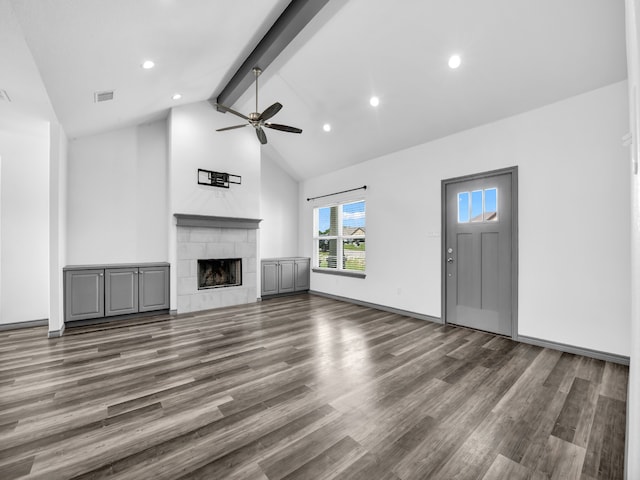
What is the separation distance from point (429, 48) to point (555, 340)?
363 centimetres

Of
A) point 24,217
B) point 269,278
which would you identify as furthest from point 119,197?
point 269,278

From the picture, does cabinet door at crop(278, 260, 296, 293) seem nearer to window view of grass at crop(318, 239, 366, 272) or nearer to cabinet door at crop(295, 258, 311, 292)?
cabinet door at crop(295, 258, 311, 292)

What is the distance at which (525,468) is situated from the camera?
1.68m

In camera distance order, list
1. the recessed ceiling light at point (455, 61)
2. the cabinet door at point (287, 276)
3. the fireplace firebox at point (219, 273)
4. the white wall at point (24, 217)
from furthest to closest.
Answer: the cabinet door at point (287, 276) < the fireplace firebox at point (219, 273) < the white wall at point (24, 217) < the recessed ceiling light at point (455, 61)

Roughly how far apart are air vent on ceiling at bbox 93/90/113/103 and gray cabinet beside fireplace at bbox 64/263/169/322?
7.85ft

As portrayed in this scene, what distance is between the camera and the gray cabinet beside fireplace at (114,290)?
14.4ft

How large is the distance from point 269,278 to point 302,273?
895 millimetres

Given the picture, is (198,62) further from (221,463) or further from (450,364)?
(450,364)

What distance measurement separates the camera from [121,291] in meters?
4.76

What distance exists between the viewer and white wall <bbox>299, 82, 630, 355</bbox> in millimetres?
3049

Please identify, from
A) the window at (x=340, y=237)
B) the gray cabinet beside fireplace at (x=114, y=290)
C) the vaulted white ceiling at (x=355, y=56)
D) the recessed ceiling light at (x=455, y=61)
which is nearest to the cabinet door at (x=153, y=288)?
the gray cabinet beside fireplace at (x=114, y=290)

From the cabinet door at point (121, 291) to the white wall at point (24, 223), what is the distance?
33.4 inches

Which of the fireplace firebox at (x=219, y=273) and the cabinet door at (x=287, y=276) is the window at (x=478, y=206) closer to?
the cabinet door at (x=287, y=276)

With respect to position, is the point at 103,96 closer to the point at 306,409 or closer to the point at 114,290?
the point at 114,290
